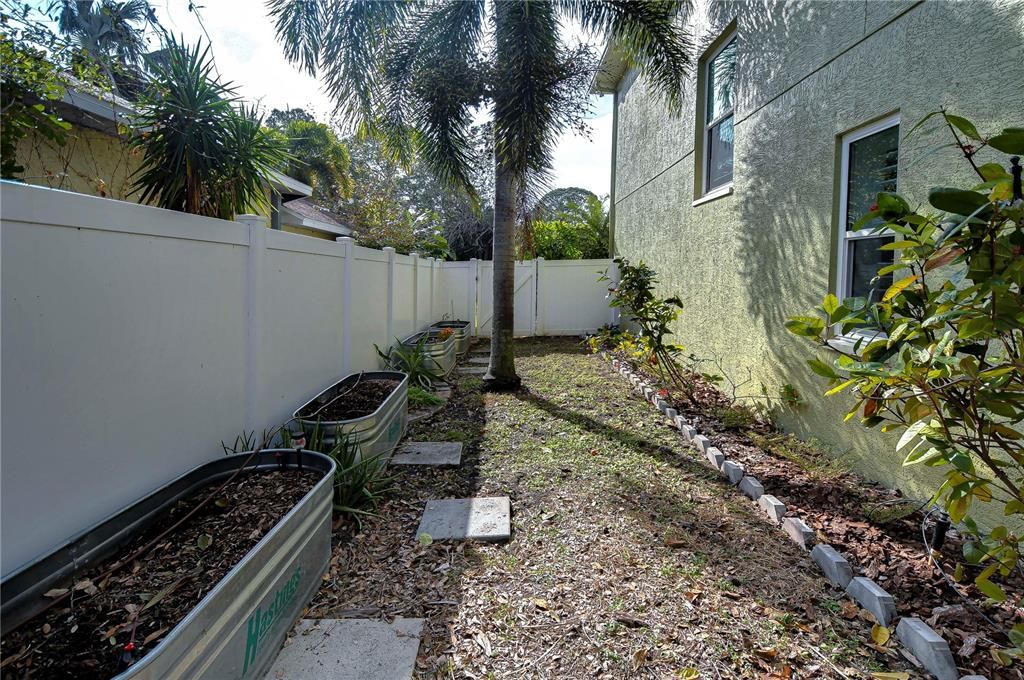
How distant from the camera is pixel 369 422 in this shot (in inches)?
168

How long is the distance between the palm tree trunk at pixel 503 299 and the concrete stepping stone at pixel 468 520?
3.67 m

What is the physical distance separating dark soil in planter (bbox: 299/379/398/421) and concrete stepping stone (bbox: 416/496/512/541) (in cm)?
110

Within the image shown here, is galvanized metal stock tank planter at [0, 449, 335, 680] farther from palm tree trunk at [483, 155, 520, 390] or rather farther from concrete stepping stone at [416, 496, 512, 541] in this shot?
palm tree trunk at [483, 155, 520, 390]

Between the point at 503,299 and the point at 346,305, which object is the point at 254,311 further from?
the point at 503,299

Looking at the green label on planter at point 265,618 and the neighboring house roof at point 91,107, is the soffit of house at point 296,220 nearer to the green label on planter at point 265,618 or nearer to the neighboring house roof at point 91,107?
the neighboring house roof at point 91,107

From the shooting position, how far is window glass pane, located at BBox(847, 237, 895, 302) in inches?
153

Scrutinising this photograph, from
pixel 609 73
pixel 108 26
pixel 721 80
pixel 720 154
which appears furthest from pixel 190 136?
pixel 609 73

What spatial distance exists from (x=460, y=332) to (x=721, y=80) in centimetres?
631

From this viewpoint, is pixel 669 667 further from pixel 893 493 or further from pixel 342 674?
pixel 893 493

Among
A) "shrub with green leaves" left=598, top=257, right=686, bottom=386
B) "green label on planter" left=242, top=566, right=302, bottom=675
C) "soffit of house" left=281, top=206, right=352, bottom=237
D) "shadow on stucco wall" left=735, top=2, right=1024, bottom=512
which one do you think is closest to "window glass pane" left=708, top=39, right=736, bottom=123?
"shadow on stucco wall" left=735, top=2, right=1024, bottom=512

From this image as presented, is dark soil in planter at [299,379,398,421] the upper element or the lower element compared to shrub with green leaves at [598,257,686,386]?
lower

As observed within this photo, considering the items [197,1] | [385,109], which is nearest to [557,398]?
[385,109]

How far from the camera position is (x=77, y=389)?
2311 millimetres

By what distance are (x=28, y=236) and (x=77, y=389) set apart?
2.09 feet
